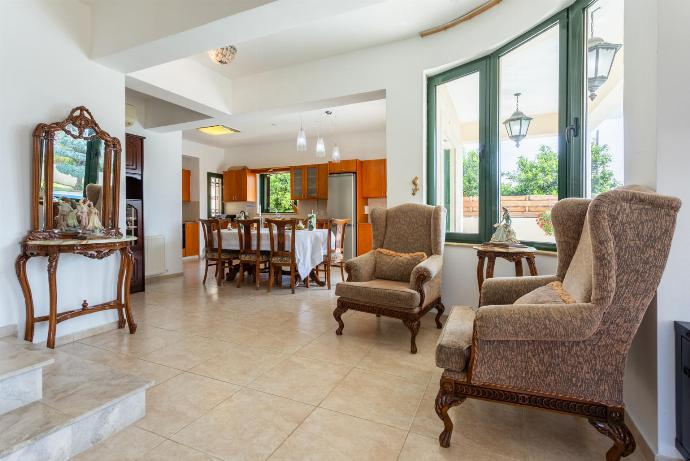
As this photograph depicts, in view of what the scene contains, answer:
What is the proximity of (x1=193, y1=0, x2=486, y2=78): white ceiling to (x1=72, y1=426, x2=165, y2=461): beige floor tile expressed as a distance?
317 centimetres

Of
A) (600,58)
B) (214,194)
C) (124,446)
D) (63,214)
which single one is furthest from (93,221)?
(214,194)

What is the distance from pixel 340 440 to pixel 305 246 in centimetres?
321

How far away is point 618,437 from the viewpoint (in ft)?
4.40

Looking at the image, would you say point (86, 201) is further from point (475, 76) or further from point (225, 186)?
point (225, 186)

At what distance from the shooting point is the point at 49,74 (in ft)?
8.79

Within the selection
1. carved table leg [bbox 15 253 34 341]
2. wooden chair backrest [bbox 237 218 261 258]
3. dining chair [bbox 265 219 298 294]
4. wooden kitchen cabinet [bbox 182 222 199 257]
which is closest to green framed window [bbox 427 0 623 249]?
dining chair [bbox 265 219 298 294]

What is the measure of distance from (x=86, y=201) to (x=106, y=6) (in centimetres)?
162

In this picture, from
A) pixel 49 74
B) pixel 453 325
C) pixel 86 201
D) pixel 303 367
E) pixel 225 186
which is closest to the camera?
pixel 453 325

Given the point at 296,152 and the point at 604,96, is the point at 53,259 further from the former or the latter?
the point at 296,152

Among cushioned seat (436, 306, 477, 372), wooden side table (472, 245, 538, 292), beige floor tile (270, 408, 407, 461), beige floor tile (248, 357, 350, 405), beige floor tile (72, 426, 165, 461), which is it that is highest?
wooden side table (472, 245, 538, 292)

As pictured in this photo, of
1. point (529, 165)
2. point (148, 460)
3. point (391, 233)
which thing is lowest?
point (148, 460)

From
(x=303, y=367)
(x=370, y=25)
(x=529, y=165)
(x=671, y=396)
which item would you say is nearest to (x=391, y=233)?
(x=529, y=165)

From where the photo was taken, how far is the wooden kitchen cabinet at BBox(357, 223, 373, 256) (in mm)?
6680

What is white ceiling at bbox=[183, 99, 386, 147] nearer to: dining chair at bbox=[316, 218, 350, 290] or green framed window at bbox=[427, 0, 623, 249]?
dining chair at bbox=[316, 218, 350, 290]
